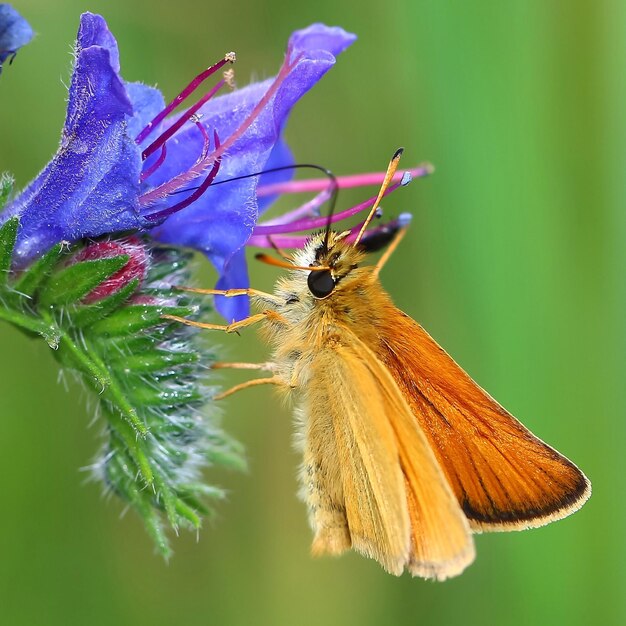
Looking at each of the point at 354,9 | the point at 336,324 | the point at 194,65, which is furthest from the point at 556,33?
the point at 336,324

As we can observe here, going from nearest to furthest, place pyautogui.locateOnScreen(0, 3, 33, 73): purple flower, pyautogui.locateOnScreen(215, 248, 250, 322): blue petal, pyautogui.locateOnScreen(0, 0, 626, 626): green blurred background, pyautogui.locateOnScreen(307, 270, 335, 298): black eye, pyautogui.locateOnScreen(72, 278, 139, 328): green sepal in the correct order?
1. pyautogui.locateOnScreen(0, 3, 33, 73): purple flower
2. pyautogui.locateOnScreen(72, 278, 139, 328): green sepal
3. pyautogui.locateOnScreen(215, 248, 250, 322): blue petal
4. pyautogui.locateOnScreen(307, 270, 335, 298): black eye
5. pyautogui.locateOnScreen(0, 0, 626, 626): green blurred background

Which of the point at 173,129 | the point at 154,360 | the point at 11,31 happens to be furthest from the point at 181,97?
the point at 154,360

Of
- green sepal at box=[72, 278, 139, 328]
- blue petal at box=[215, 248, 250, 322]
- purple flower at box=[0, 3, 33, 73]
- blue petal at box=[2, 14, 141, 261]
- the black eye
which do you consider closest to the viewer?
blue petal at box=[2, 14, 141, 261]

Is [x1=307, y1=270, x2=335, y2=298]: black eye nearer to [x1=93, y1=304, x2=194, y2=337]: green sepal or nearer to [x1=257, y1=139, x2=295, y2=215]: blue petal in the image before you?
[x1=257, y1=139, x2=295, y2=215]: blue petal

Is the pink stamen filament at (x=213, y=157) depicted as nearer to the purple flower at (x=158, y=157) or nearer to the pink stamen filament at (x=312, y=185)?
the purple flower at (x=158, y=157)

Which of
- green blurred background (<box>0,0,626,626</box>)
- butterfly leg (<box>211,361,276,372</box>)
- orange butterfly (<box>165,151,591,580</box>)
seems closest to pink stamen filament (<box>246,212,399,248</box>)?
orange butterfly (<box>165,151,591,580</box>)

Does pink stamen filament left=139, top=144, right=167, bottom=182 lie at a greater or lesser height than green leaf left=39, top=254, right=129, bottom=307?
greater

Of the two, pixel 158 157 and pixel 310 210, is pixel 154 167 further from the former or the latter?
pixel 310 210

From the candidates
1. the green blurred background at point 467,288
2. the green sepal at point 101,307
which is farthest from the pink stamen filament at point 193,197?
the green blurred background at point 467,288
